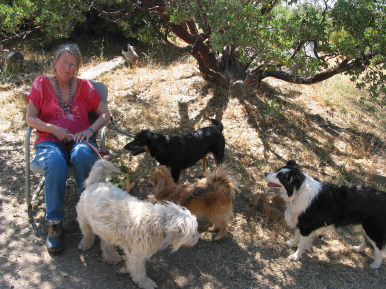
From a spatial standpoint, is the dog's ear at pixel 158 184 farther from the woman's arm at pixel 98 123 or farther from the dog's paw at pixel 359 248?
the dog's paw at pixel 359 248

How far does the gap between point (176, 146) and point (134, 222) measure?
5.14 ft

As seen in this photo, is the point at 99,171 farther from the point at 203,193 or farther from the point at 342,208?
the point at 342,208

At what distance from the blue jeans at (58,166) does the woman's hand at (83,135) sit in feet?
0.17

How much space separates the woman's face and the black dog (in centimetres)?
103

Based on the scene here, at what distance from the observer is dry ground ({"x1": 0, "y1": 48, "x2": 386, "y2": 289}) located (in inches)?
114

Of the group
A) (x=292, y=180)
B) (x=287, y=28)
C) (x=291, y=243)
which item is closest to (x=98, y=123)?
(x=292, y=180)

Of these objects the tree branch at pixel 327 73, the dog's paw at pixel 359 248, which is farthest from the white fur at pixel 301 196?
the tree branch at pixel 327 73

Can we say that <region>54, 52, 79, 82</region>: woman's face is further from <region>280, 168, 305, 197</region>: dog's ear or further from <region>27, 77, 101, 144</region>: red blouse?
<region>280, 168, 305, 197</region>: dog's ear

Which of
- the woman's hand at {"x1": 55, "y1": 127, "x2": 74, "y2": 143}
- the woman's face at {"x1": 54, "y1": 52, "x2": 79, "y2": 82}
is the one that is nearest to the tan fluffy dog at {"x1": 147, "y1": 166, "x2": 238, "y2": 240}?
the woman's hand at {"x1": 55, "y1": 127, "x2": 74, "y2": 143}

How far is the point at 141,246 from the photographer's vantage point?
2.42 m

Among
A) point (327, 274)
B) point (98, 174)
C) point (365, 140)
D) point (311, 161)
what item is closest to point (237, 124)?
point (311, 161)

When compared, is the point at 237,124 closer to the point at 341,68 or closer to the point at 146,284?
the point at 341,68

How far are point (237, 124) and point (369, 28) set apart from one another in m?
2.67

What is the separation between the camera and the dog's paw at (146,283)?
2656 millimetres
